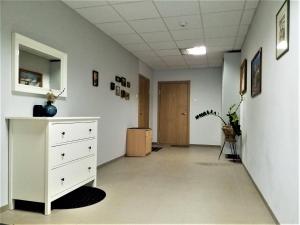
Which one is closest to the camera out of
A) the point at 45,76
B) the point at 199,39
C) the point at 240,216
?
the point at 240,216

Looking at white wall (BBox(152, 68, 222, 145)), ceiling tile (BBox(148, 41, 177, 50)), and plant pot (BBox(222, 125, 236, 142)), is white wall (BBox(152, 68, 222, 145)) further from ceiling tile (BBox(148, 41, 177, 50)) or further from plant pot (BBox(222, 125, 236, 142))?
ceiling tile (BBox(148, 41, 177, 50))

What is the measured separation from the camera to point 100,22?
3.95 m

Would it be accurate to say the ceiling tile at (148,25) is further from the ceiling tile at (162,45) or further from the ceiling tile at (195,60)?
the ceiling tile at (195,60)

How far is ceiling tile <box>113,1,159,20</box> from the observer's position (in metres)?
3.30

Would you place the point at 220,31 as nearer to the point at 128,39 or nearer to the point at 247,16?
the point at 247,16

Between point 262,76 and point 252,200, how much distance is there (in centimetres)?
145

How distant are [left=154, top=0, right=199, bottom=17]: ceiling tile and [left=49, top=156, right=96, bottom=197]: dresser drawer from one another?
88.4 inches

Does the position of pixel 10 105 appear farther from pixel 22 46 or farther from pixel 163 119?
pixel 163 119

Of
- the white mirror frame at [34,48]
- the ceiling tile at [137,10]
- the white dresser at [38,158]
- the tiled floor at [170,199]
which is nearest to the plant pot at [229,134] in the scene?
the tiled floor at [170,199]

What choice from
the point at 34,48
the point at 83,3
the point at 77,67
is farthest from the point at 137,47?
the point at 34,48

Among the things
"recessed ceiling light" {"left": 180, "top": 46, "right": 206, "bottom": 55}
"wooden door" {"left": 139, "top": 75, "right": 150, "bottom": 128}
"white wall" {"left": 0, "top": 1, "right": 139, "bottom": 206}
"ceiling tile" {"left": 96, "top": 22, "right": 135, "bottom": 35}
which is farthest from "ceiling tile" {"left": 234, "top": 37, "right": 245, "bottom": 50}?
"wooden door" {"left": 139, "top": 75, "right": 150, "bottom": 128}

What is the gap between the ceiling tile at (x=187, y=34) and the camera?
170 inches

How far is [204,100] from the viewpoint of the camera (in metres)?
7.55

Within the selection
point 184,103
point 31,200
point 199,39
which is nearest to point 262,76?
point 199,39
